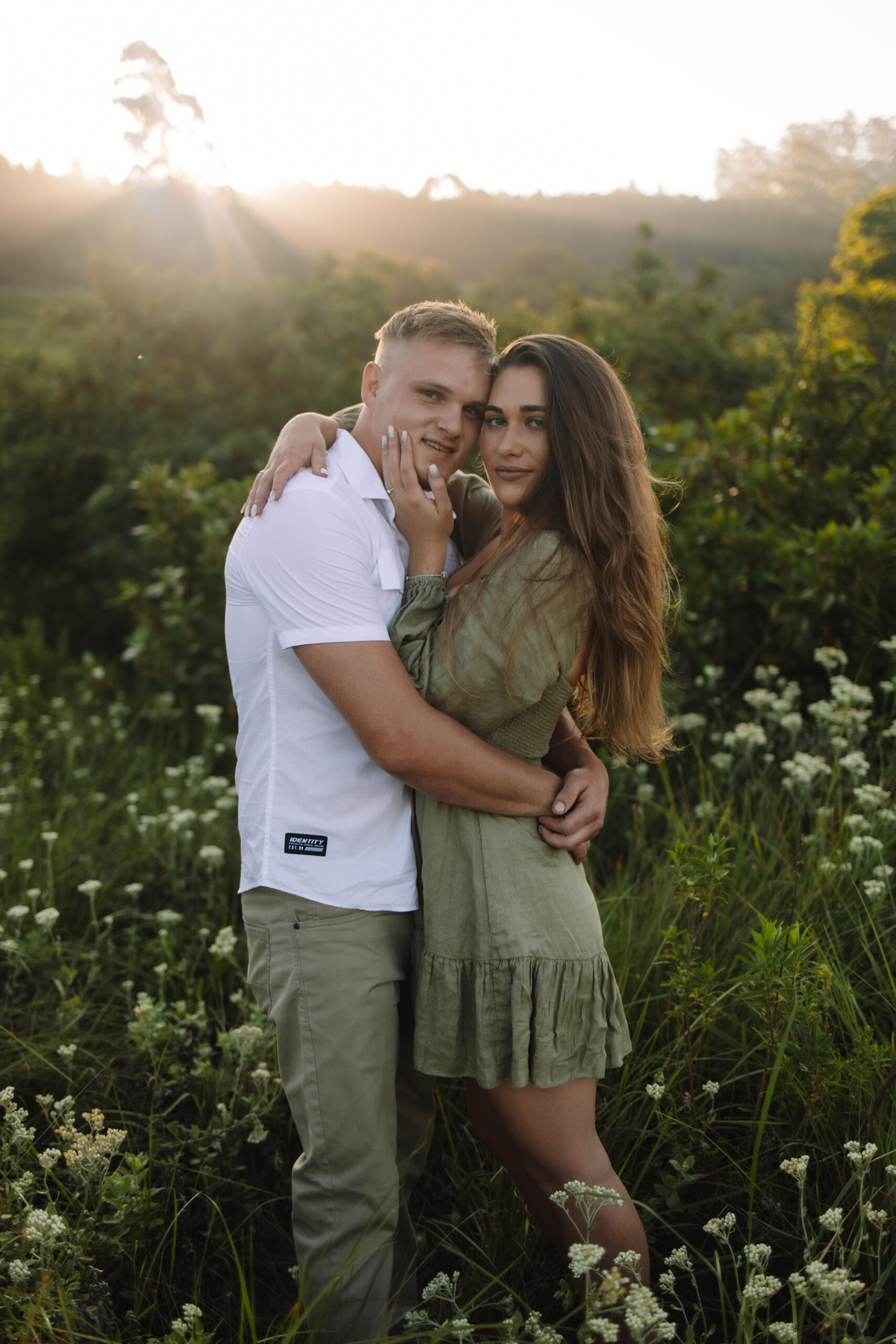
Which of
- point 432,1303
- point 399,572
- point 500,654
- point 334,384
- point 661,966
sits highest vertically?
point 334,384

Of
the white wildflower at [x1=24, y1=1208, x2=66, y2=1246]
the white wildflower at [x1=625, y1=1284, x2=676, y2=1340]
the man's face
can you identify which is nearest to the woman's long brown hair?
the man's face

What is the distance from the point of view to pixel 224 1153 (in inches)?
96.0

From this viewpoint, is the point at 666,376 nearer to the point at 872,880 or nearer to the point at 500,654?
the point at 872,880

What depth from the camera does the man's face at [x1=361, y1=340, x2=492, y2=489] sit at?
2.25m

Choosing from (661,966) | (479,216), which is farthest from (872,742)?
(479,216)

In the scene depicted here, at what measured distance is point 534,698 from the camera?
6.48ft

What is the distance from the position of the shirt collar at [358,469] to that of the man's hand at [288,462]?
4 centimetres

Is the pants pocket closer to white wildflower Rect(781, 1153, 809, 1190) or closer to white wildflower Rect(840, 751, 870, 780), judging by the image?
white wildflower Rect(781, 1153, 809, 1190)

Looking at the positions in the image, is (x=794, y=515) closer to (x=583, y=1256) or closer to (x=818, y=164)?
(x=583, y=1256)

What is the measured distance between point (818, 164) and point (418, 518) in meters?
44.5

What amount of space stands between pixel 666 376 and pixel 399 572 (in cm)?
700

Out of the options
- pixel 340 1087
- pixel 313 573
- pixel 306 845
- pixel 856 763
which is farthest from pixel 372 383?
pixel 856 763

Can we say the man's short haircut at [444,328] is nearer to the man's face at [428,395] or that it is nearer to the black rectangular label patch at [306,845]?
the man's face at [428,395]

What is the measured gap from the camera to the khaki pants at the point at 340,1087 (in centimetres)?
189
